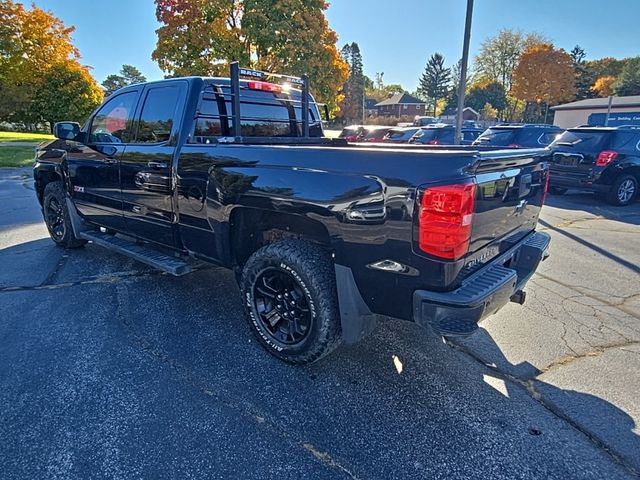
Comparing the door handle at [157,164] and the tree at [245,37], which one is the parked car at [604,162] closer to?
the door handle at [157,164]

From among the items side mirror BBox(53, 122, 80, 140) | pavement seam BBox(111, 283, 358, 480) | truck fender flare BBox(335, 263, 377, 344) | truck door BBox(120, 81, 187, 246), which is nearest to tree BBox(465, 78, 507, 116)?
side mirror BBox(53, 122, 80, 140)

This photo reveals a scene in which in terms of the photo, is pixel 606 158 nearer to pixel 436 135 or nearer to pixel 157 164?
pixel 436 135

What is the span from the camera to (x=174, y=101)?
362 centimetres

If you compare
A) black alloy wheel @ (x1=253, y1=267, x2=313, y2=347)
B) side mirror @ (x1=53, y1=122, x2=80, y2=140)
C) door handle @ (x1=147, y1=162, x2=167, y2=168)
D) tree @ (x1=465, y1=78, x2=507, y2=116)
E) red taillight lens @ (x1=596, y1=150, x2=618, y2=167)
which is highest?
tree @ (x1=465, y1=78, x2=507, y2=116)

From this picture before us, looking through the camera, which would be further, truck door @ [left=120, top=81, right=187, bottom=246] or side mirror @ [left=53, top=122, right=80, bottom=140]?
side mirror @ [left=53, top=122, right=80, bottom=140]

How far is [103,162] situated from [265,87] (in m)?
1.93

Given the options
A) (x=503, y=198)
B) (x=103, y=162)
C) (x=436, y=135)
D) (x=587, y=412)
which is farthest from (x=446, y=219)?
(x=436, y=135)

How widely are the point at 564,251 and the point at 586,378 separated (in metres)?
3.55

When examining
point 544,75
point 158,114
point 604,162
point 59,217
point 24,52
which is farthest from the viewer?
point 544,75

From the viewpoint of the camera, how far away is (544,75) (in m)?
44.9

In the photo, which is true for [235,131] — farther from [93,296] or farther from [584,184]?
[584,184]

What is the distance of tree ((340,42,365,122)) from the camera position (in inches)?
2808

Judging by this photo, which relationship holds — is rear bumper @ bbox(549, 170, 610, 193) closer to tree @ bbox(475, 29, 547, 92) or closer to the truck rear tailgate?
the truck rear tailgate

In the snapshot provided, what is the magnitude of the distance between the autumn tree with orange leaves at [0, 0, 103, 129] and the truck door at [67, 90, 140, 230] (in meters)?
30.7
